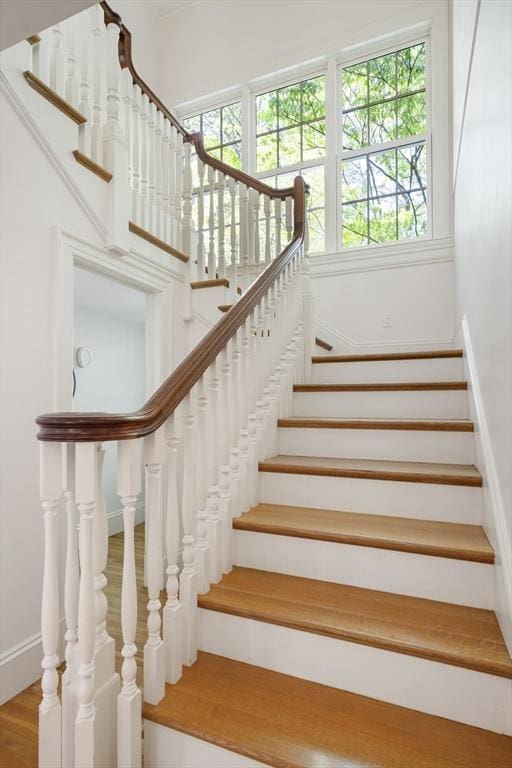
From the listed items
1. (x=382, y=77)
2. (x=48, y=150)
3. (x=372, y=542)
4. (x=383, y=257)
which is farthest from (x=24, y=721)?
(x=382, y=77)

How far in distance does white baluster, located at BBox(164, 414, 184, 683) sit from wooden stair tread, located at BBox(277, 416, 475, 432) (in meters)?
0.92

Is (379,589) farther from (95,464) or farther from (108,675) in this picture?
(95,464)

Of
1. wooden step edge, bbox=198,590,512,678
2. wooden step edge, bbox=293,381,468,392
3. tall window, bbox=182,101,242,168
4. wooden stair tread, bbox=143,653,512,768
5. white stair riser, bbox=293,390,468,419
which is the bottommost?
wooden stair tread, bbox=143,653,512,768

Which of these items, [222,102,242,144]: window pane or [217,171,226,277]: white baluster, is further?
[222,102,242,144]: window pane

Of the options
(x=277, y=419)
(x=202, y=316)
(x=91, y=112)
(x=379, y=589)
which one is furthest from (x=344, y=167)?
(x=379, y=589)

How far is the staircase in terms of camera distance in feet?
3.42

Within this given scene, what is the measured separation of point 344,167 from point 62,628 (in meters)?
4.11

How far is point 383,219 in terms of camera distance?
12.4 feet

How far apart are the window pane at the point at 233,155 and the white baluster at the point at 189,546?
3858 mm

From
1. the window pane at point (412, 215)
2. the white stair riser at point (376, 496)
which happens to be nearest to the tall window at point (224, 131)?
the window pane at point (412, 215)

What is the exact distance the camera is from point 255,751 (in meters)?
1.03

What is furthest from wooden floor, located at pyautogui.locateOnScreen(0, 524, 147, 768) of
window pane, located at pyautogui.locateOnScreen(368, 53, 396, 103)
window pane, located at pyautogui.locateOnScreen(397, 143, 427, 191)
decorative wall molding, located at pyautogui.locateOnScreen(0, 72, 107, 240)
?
window pane, located at pyautogui.locateOnScreen(368, 53, 396, 103)

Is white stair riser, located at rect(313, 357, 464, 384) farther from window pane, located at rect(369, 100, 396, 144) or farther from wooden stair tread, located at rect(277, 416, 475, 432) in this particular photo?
window pane, located at rect(369, 100, 396, 144)

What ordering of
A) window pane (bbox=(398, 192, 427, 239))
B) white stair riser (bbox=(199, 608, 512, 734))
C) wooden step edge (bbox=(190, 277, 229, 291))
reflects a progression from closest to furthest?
white stair riser (bbox=(199, 608, 512, 734)) < wooden step edge (bbox=(190, 277, 229, 291)) < window pane (bbox=(398, 192, 427, 239))
